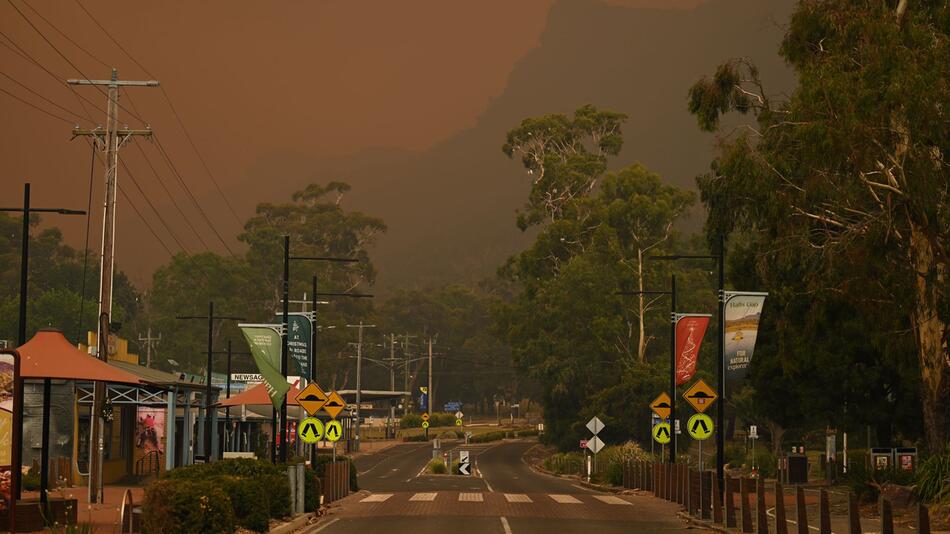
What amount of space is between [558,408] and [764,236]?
194 ft

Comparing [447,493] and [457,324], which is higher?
[457,324]

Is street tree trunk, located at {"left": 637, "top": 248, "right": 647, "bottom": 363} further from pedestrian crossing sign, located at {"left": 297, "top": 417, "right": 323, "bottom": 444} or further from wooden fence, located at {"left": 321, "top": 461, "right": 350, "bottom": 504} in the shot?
pedestrian crossing sign, located at {"left": 297, "top": 417, "right": 323, "bottom": 444}

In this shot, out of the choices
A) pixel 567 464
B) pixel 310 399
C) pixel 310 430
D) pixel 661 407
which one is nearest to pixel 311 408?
pixel 310 399

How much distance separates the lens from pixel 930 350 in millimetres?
36125

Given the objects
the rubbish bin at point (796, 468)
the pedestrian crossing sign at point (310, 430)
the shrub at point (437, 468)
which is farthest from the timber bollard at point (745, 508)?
the shrub at point (437, 468)

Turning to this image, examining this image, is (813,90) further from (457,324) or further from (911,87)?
(457,324)

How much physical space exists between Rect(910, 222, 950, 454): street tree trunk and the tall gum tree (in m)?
0.04

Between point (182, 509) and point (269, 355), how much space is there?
585 inches

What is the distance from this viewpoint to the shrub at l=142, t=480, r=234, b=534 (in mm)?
21859

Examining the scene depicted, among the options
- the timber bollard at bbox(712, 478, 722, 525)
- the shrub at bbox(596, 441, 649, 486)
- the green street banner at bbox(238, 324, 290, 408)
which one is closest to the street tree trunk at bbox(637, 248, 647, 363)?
the shrub at bbox(596, 441, 649, 486)

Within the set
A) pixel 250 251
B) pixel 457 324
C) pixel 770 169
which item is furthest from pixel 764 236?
pixel 457 324

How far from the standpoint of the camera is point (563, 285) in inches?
3942

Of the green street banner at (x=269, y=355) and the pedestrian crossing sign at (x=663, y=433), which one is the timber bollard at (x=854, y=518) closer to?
the green street banner at (x=269, y=355)

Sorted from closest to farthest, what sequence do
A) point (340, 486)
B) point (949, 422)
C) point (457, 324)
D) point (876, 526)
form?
point (876, 526) < point (949, 422) < point (340, 486) < point (457, 324)
